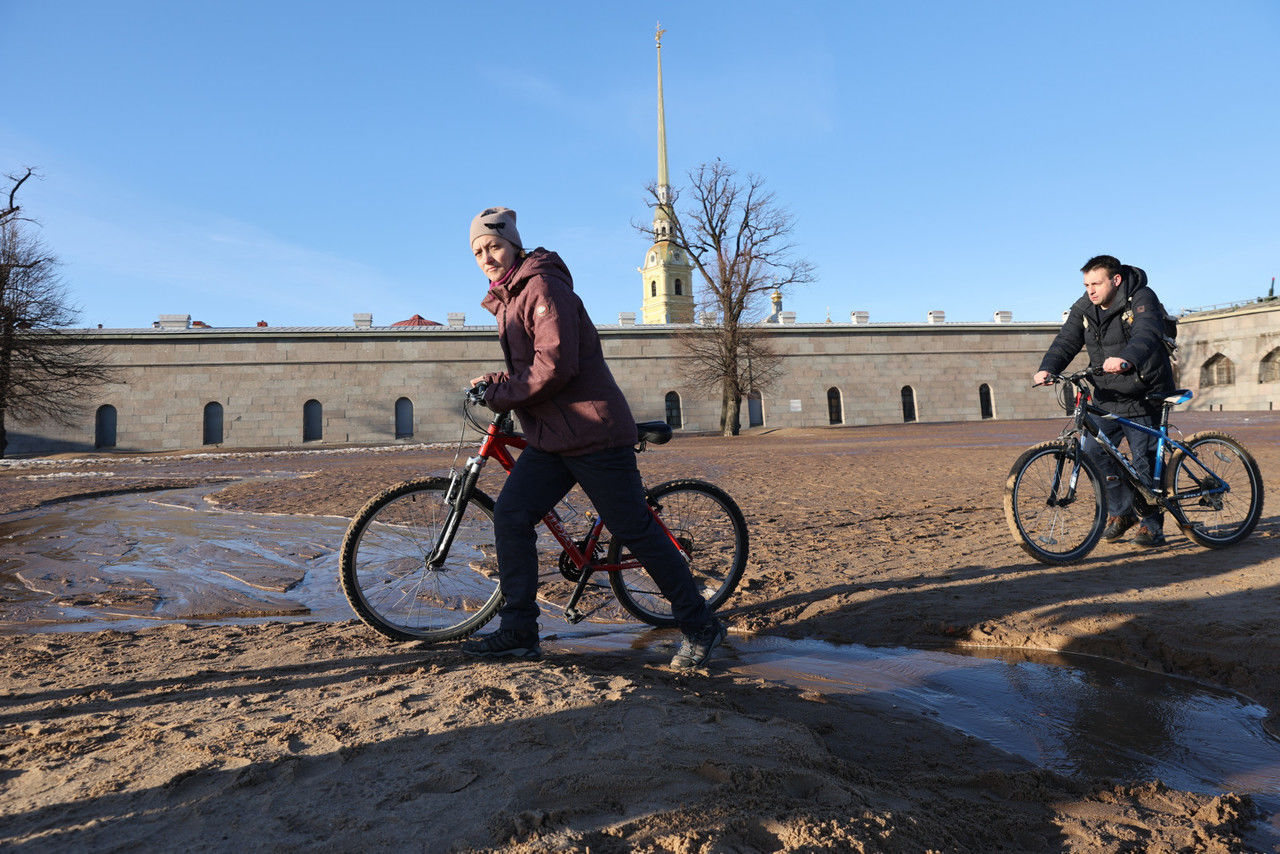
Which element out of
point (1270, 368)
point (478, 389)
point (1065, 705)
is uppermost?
point (1270, 368)

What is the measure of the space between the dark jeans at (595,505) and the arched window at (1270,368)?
53.7m

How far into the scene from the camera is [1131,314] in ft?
17.7

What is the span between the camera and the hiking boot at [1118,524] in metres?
5.50

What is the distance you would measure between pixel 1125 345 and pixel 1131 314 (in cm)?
23

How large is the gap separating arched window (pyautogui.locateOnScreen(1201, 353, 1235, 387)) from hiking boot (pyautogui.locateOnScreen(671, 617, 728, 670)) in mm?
54262

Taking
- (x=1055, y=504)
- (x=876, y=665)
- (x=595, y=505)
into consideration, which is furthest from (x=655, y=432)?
(x=1055, y=504)

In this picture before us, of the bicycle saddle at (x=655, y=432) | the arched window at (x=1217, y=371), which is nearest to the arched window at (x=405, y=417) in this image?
the bicycle saddle at (x=655, y=432)

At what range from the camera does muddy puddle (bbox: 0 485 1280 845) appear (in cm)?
241

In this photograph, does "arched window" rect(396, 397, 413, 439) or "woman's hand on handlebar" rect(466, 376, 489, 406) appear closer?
"woman's hand on handlebar" rect(466, 376, 489, 406)

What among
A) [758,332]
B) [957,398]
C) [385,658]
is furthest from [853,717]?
[957,398]

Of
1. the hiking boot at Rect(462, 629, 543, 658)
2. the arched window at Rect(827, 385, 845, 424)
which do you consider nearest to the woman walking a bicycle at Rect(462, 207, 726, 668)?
the hiking boot at Rect(462, 629, 543, 658)

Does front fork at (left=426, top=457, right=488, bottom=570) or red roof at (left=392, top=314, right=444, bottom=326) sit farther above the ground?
red roof at (left=392, top=314, right=444, bottom=326)

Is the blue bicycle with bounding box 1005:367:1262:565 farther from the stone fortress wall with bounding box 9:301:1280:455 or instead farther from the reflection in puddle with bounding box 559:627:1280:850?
the stone fortress wall with bounding box 9:301:1280:455

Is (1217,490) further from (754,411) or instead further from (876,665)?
(754,411)
